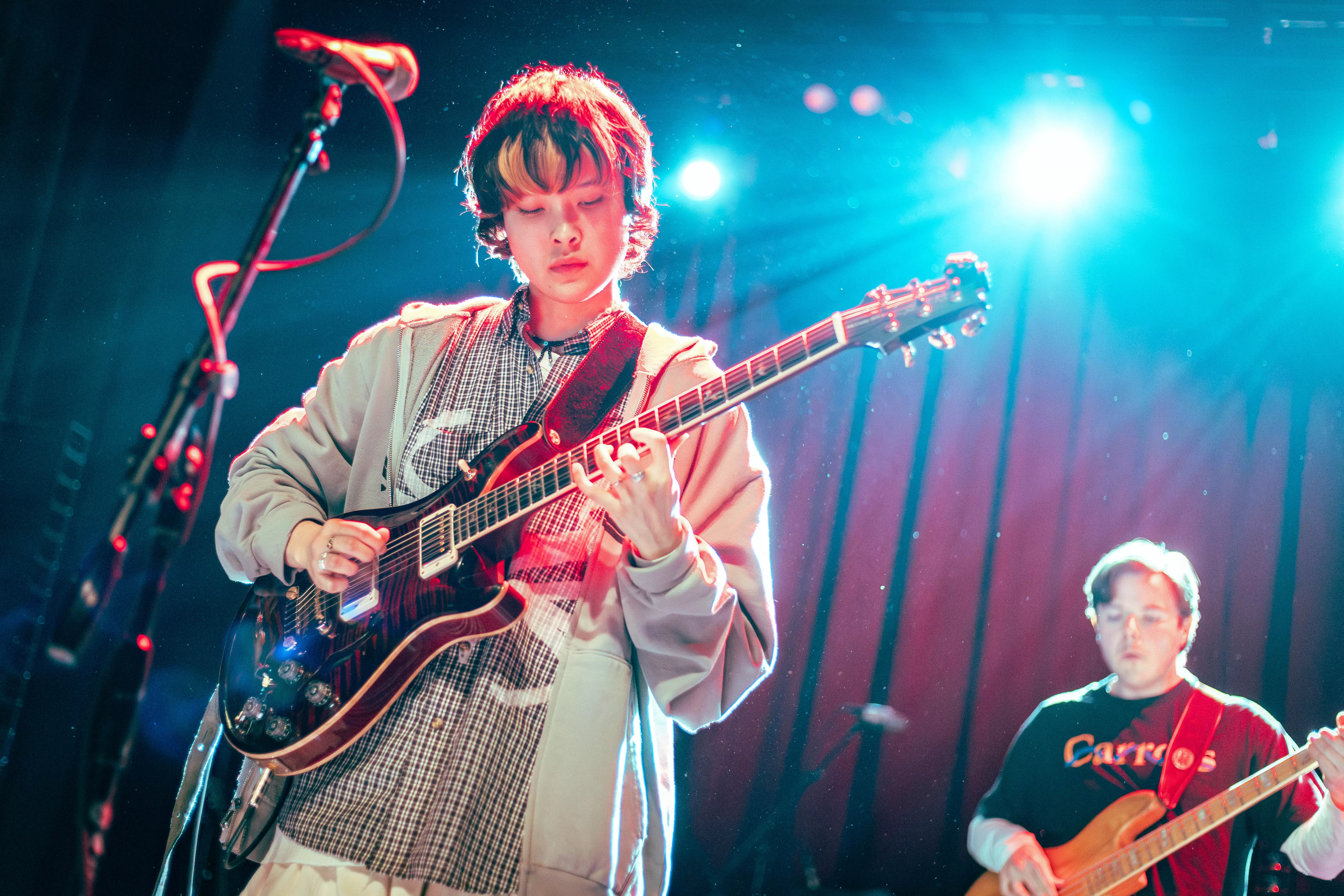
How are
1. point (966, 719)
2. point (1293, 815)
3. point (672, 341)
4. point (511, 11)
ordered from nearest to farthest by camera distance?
point (672, 341), point (1293, 815), point (511, 11), point (966, 719)

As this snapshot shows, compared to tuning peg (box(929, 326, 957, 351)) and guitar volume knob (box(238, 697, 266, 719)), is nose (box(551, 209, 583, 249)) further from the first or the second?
guitar volume knob (box(238, 697, 266, 719))

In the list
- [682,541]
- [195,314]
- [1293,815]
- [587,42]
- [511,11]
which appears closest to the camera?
[682,541]

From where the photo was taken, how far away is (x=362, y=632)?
5.02 ft

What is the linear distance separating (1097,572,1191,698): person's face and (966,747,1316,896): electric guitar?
0.41 metres

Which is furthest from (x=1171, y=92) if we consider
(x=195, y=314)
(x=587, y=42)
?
(x=195, y=314)

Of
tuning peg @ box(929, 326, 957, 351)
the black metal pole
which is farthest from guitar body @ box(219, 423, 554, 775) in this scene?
tuning peg @ box(929, 326, 957, 351)

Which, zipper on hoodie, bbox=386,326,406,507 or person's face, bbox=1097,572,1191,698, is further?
person's face, bbox=1097,572,1191,698

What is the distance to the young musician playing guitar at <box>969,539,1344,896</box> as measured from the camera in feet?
8.98

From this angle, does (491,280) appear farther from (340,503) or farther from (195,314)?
(340,503)

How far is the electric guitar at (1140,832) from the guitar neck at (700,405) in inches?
86.9

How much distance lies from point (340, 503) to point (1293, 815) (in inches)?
120

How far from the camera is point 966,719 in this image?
4113 millimetres

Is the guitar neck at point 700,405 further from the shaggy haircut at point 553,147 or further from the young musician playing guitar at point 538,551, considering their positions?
the shaggy haircut at point 553,147

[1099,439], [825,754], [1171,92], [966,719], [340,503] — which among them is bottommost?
[825,754]
